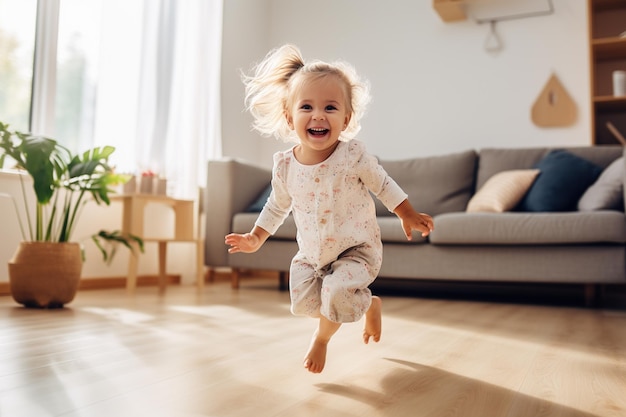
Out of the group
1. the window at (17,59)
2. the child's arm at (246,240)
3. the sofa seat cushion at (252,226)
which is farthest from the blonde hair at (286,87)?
the window at (17,59)

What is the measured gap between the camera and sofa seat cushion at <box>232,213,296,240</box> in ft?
10.2

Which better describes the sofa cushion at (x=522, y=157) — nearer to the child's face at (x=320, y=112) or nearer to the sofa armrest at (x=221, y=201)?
the sofa armrest at (x=221, y=201)

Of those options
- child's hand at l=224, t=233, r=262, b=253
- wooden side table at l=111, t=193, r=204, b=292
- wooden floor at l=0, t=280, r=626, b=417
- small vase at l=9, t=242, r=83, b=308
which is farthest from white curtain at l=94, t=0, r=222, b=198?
child's hand at l=224, t=233, r=262, b=253

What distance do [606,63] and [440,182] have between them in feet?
4.86

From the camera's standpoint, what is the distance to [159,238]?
333cm

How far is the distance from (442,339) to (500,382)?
1.78 ft

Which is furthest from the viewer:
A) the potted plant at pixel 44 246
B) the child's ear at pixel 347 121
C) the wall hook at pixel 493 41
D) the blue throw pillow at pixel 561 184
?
the wall hook at pixel 493 41

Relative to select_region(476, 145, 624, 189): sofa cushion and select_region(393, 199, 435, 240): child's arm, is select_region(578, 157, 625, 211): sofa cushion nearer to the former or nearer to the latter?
select_region(476, 145, 624, 189): sofa cushion

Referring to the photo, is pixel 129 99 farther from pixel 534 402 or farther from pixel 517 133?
pixel 534 402

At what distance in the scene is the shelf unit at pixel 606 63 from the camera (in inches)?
144

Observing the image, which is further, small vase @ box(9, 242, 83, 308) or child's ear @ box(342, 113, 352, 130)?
small vase @ box(9, 242, 83, 308)

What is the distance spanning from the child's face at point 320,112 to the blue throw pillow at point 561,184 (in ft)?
6.25

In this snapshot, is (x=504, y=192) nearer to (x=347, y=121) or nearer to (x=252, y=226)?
(x=252, y=226)

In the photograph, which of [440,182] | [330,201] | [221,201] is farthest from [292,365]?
[440,182]
